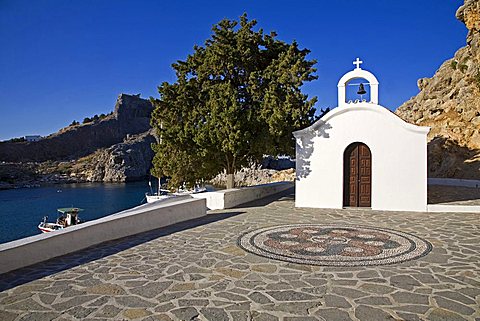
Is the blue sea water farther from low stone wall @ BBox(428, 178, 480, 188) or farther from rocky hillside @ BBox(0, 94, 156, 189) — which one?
low stone wall @ BBox(428, 178, 480, 188)

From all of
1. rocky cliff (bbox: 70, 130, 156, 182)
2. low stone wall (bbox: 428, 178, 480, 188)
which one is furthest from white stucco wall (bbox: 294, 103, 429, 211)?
rocky cliff (bbox: 70, 130, 156, 182)

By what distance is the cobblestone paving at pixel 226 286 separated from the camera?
3787 mm

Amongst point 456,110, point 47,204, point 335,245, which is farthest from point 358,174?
point 47,204

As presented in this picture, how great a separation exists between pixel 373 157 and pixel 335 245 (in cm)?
567

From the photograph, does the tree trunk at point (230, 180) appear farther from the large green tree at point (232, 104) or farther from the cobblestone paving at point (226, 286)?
the cobblestone paving at point (226, 286)

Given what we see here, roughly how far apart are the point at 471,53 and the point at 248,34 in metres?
29.3

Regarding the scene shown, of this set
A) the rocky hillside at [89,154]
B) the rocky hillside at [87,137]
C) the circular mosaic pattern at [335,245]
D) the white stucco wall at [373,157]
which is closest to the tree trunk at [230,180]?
the white stucco wall at [373,157]

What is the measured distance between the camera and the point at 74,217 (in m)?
25.0

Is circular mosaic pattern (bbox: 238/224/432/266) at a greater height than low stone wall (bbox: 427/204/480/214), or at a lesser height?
lesser

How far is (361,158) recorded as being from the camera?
11828mm

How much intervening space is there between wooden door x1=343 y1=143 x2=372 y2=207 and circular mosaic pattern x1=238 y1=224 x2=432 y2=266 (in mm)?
3557

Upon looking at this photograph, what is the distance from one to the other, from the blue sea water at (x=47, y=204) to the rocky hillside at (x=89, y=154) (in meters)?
11.3

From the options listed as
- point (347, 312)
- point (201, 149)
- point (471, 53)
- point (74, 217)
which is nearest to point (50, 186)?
point (74, 217)

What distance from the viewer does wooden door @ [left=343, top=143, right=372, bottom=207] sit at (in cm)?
1181
